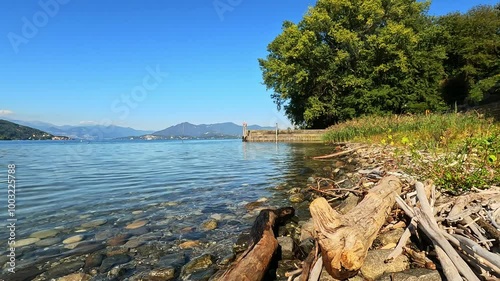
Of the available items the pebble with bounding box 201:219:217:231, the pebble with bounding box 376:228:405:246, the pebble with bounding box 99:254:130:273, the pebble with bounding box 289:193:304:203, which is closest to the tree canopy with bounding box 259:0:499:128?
the pebble with bounding box 289:193:304:203

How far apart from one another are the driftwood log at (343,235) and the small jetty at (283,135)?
33575mm

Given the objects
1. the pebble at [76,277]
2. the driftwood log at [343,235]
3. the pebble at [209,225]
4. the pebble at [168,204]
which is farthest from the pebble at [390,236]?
the pebble at [168,204]

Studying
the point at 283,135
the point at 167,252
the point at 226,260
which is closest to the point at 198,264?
the point at 226,260

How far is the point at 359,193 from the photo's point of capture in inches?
205

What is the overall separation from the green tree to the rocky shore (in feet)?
153

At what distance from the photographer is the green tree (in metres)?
42.8

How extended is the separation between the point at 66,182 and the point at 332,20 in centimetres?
4043

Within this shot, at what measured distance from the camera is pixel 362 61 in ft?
131

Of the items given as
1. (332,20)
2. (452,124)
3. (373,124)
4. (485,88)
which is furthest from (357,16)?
(452,124)

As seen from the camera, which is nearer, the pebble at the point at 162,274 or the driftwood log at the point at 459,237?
the driftwood log at the point at 459,237

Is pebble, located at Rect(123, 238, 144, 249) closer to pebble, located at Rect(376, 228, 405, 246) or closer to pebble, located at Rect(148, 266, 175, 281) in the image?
pebble, located at Rect(148, 266, 175, 281)

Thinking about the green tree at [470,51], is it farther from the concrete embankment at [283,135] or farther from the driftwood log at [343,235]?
the driftwood log at [343,235]

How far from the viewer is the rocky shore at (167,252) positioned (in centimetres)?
313

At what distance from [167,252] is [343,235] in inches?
107
